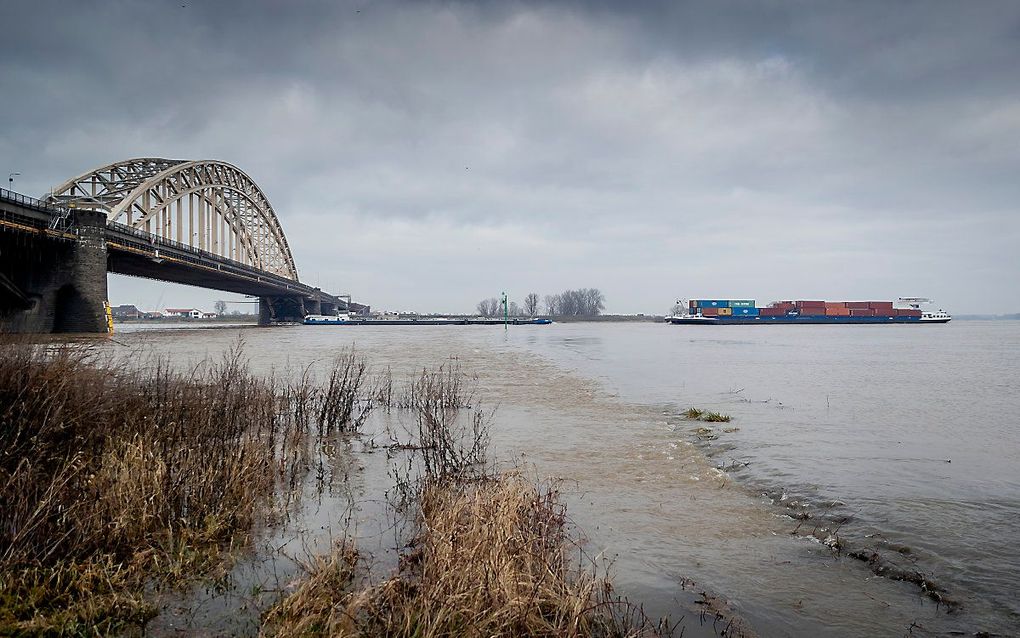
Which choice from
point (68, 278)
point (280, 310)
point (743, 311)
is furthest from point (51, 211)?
point (743, 311)

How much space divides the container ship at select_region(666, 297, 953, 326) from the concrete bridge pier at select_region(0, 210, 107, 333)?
368ft

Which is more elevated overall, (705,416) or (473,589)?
(473,589)

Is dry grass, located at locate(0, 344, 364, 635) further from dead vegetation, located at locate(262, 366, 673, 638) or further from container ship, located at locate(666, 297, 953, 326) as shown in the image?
container ship, located at locate(666, 297, 953, 326)

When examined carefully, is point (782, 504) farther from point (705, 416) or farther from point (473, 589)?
point (705, 416)

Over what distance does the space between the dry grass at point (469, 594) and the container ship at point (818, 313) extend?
129244mm

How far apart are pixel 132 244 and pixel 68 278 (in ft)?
25.5

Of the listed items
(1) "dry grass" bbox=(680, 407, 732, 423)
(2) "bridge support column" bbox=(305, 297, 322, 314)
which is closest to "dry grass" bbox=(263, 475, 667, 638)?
(1) "dry grass" bbox=(680, 407, 732, 423)

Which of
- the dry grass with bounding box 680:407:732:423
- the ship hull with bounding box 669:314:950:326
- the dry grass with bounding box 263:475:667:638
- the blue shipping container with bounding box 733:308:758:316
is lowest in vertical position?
the dry grass with bounding box 680:407:732:423

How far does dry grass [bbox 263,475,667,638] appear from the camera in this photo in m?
4.14

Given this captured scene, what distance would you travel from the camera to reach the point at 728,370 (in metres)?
29.9

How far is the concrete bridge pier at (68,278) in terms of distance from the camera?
40406mm

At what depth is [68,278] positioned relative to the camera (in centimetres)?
4284

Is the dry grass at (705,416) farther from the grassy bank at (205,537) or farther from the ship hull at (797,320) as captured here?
the ship hull at (797,320)

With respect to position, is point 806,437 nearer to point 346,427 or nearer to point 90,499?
point 346,427
